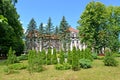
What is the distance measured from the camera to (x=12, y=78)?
13.3 meters

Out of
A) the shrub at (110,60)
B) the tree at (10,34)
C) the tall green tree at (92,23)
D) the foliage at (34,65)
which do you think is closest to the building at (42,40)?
the tall green tree at (92,23)

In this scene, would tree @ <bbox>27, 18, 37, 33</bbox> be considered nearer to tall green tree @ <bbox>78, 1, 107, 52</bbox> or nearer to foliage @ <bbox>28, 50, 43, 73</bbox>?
tall green tree @ <bbox>78, 1, 107, 52</bbox>

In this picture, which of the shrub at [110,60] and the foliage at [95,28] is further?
the foliage at [95,28]

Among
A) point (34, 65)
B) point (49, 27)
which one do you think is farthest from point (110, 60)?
point (49, 27)

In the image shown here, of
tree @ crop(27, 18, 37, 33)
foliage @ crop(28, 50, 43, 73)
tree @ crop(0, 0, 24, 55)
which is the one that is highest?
tree @ crop(27, 18, 37, 33)

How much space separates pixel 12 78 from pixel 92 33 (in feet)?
86.8

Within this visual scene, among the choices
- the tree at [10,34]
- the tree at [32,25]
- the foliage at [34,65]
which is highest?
the tree at [32,25]

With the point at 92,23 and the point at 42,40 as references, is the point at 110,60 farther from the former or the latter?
the point at 42,40

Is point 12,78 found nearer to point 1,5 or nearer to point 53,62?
point 53,62

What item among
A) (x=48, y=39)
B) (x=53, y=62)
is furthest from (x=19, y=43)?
(x=48, y=39)

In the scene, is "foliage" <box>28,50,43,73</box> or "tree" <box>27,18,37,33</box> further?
"tree" <box>27,18,37,33</box>

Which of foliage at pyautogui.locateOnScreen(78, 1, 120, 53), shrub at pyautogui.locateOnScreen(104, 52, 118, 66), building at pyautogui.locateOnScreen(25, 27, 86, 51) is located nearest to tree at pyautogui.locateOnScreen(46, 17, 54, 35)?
building at pyautogui.locateOnScreen(25, 27, 86, 51)

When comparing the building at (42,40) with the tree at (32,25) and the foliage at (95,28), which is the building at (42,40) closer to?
the tree at (32,25)

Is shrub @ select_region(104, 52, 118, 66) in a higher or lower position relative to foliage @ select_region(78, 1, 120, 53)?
lower
